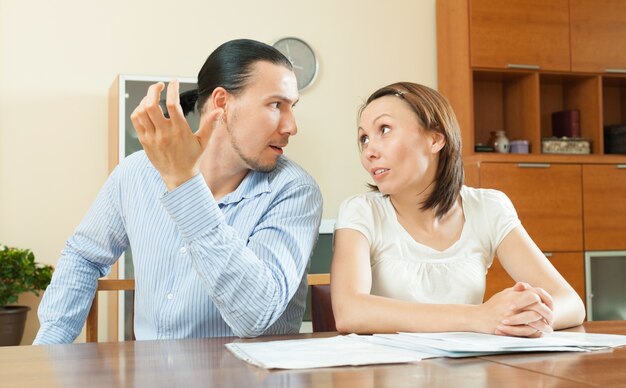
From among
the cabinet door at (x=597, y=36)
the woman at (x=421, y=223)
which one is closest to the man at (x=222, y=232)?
the woman at (x=421, y=223)

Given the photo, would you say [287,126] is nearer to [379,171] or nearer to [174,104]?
[379,171]

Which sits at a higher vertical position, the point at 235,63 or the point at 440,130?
the point at 235,63

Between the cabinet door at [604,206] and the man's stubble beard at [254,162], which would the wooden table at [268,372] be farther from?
the cabinet door at [604,206]

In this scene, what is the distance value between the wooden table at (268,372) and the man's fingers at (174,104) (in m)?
0.36

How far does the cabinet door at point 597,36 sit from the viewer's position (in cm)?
432

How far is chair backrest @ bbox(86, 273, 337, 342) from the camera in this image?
1730 mm

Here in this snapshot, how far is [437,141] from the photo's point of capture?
174 cm

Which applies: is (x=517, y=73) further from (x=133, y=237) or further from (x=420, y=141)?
(x=133, y=237)

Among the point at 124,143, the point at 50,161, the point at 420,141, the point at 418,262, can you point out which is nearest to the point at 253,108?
the point at 420,141

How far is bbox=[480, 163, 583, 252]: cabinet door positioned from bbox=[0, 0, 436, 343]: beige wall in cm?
81

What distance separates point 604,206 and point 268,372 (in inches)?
148

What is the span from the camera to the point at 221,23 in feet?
13.7

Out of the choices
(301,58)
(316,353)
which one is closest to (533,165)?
(301,58)

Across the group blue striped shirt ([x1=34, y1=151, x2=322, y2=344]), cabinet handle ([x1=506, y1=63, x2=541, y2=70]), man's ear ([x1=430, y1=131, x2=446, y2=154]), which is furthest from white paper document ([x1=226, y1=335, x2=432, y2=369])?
cabinet handle ([x1=506, y1=63, x2=541, y2=70])
